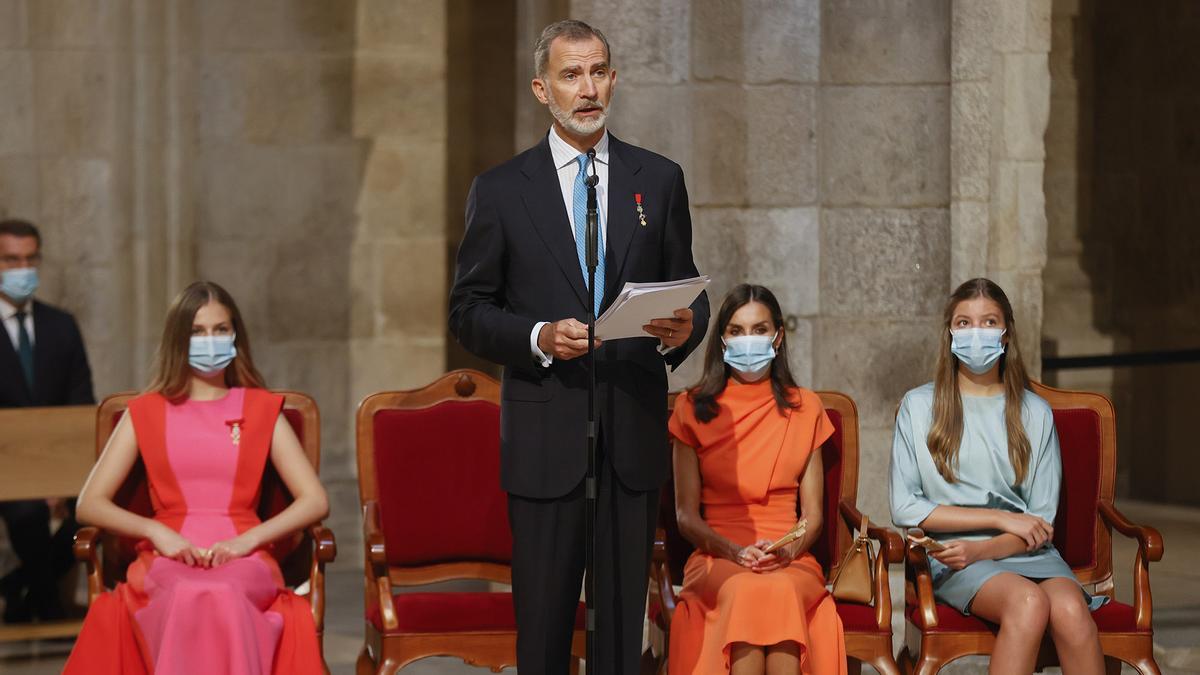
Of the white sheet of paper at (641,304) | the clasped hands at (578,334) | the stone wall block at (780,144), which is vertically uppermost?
the stone wall block at (780,144)

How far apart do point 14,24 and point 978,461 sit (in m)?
Result: 4.39

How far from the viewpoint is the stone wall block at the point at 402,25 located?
7723 mm

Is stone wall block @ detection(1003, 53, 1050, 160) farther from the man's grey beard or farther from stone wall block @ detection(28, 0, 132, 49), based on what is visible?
stone wall block @ detection(28, 0, 132, 49)

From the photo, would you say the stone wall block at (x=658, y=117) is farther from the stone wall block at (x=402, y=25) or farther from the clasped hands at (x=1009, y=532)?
the stone wall block at (x=402, y=25)

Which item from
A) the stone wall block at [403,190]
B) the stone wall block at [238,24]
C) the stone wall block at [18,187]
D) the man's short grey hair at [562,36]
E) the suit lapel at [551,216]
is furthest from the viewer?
the stone wall block at [403,190]

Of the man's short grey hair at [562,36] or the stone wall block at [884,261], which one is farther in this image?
the stone wall block at [884,261]

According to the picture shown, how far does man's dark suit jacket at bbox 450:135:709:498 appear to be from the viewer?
3.62 meters

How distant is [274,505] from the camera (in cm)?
489

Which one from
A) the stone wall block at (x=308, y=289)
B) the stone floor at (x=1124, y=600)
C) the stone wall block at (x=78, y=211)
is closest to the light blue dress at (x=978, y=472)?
the stone floor at (x=1124, y=600)

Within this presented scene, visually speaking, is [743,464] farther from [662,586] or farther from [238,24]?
[238,24]

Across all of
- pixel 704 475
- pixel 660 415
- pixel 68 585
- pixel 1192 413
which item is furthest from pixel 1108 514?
pixel 1192 413

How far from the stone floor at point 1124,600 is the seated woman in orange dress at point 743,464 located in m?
1.09

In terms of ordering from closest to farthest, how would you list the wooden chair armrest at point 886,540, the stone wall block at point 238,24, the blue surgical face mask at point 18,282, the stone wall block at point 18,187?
the wooden chair armrest at point 886,540 < the blue surgical face mask at point 18,282 < the stone wall block at point 18,187 < the stone wall block at point 238,24

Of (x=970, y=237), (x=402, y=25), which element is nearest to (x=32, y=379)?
(x=402, y=25)
